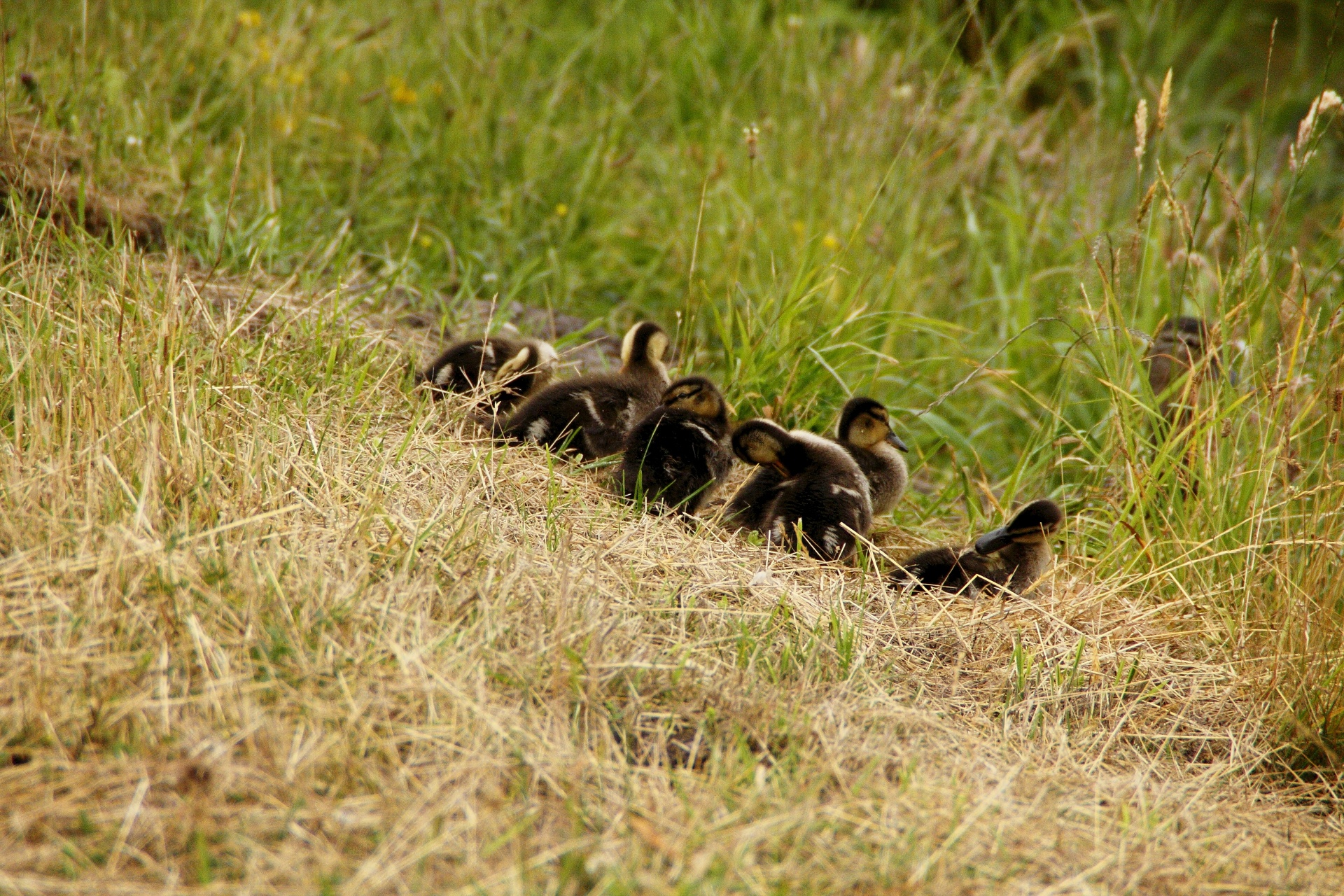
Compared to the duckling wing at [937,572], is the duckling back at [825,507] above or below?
above

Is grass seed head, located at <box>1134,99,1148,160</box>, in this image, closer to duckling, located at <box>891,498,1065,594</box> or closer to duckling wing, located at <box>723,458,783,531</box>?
duckling, located at <box>891,498,1065,594</box>

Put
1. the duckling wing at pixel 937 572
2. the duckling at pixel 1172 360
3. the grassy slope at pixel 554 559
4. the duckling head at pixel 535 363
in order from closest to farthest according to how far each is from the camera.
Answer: the grassy slope at pixel 554 559, the duckling wing at pixel 937 572, the duckling head at pixel 535 363, the duckling at pixel 1172 360

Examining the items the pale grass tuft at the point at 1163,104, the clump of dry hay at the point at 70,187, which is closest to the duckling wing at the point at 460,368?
the clump of dry hay at the point at 70,187

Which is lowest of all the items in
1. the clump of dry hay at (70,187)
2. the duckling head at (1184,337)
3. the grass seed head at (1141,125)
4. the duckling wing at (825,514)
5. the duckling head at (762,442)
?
the duckling wing at (825,514)

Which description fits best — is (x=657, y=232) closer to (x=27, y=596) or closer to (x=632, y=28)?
(x=632, y=28)

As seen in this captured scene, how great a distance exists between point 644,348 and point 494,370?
631 millimetres

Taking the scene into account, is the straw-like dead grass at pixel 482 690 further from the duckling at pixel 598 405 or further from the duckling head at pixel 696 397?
the duckling head at pixel 696 397

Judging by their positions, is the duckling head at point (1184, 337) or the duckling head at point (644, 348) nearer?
the duckling head at point (644, 348)

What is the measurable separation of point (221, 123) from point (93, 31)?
79 cm

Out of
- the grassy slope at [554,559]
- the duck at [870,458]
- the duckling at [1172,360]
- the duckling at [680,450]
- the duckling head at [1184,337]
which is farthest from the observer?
the duckling head at [1184,337]

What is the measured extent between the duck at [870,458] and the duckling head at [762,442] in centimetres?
10

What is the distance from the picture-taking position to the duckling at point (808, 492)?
3.83 meters

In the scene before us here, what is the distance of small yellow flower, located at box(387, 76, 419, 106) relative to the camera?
6320 mm

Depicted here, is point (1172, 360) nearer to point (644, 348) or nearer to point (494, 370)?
point (644, 348)
